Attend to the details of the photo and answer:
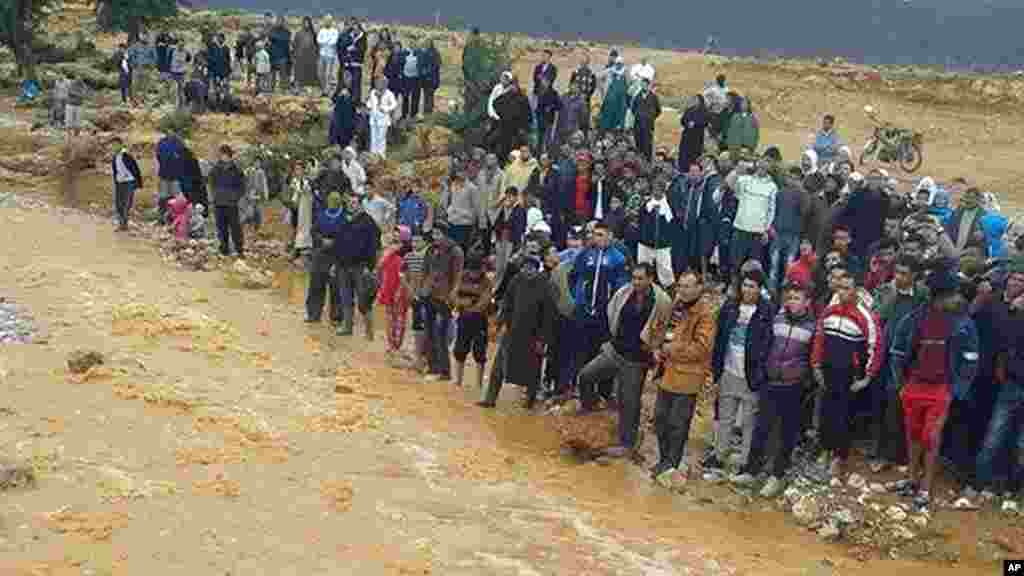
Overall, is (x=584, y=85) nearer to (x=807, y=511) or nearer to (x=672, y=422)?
(x=672, y=422)

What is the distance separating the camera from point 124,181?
1903cm

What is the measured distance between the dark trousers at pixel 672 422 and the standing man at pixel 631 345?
349mm

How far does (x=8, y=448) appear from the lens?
9.26 m

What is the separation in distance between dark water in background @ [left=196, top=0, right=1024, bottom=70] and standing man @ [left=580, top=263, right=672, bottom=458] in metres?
42.5

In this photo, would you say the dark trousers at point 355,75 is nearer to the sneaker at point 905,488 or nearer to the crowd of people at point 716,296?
the crowd of people at point 716,296

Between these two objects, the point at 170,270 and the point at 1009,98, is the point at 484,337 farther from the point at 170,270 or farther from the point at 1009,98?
the point at 1009,98

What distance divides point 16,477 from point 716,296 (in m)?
7.44

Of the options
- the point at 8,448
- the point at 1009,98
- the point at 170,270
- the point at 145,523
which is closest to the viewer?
the point at 145,523

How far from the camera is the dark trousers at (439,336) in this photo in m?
12.6

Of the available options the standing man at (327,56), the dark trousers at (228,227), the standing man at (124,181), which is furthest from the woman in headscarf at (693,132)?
the standing man at (327,56)

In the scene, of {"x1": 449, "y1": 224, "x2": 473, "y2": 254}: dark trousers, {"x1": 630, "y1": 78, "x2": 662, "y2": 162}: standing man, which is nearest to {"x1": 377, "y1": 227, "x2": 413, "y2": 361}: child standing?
{"x1": 449, "y1": 224, "x2": 473, "y2": 254}: dark trousers

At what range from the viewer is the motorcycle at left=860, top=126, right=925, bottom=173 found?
22.9 meters

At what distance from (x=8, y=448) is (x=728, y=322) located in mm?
5681

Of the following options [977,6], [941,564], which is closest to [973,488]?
[941,564]
